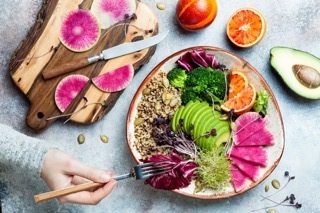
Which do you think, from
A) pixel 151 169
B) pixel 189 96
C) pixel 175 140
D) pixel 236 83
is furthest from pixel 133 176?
pixel 236 83

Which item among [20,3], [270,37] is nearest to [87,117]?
[20,3]

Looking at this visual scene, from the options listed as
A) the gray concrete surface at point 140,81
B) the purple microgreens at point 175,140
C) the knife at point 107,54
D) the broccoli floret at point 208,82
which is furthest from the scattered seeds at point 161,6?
the purple microgreens at point 175,140

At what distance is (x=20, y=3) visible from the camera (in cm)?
204

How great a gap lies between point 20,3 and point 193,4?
0.53 m

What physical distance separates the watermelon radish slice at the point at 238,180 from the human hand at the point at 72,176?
1.34 feet

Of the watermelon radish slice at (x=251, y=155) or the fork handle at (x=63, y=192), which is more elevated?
the watermelon radish slice at (x=251, y=155)

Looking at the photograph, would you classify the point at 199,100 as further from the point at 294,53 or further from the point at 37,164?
the point at 37,164

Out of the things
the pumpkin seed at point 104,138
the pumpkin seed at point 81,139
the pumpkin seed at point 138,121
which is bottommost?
the pumpkin seed at point 81,139

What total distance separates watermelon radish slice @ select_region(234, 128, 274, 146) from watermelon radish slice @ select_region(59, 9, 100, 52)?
1.68ft

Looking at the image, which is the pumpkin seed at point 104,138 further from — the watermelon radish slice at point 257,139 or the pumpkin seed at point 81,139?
the watermelon radish slice at point 257,139

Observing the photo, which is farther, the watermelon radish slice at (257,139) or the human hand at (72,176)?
the watermelon radish slice at (257,139)

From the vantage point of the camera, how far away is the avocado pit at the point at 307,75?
76.9 inches

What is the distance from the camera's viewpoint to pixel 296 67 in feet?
6.46

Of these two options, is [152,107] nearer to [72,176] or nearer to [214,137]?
[214,137]
